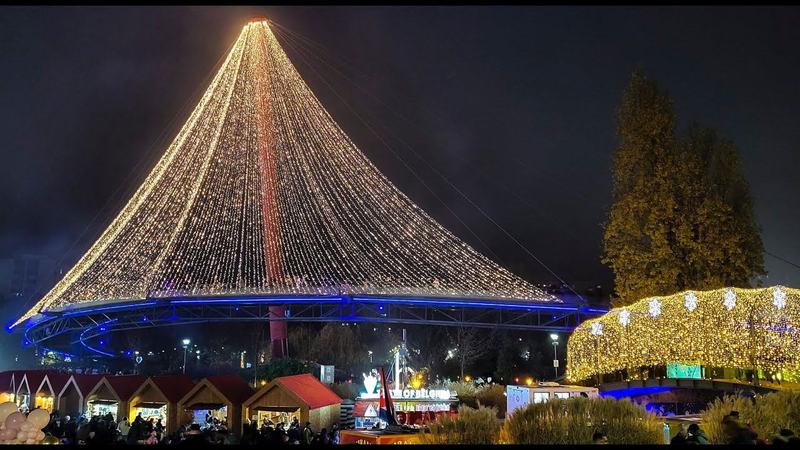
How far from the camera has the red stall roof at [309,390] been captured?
2250cm

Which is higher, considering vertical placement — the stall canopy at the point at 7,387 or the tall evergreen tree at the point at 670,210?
the tall evergreen tree at the point at 670,210

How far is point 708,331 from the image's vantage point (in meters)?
20.0

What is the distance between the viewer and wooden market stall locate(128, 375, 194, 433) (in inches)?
958

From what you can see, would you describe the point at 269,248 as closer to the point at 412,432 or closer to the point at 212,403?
the point at 212,403

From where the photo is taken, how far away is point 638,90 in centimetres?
2598

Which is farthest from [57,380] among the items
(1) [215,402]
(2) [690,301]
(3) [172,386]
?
(2) [690,301]

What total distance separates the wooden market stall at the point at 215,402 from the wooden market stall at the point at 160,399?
0.37 metres

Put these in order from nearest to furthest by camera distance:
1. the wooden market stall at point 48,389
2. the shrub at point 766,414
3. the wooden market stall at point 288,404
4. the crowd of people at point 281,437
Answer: the shrub at point 766,414
the crowd of people at point 281,437
the wooden market stall at point 288,404
the wooden market stall at point 48,389

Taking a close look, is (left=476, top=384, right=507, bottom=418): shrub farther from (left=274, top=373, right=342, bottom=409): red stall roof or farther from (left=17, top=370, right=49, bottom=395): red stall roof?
(left=17, top=370, right=49, bottom=395): red stall roof

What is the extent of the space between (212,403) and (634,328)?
47.7 feet

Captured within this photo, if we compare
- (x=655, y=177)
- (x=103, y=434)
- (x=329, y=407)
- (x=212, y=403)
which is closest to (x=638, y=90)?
(x=655, y=177)

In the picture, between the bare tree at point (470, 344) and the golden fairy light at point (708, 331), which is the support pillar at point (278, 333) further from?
the golden fairy light at point (708, 331)

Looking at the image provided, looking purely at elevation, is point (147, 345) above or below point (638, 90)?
below

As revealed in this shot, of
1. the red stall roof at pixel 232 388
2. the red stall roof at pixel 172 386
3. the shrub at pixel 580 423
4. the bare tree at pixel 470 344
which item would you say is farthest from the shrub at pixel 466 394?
the bare tree at pixel 470 344
